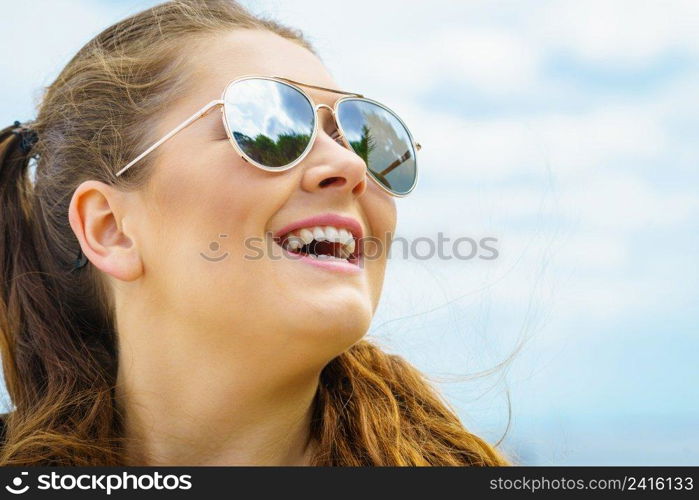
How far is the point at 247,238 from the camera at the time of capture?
132 inches

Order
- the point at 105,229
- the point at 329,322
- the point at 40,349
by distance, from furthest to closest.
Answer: the point at 40,349 → the point at 105,229 → the point at 329,322

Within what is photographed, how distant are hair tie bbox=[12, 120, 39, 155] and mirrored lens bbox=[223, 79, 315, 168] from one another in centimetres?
157

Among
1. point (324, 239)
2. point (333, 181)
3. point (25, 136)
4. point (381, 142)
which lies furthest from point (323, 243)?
point (25, 136)

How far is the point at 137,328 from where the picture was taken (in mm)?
3850

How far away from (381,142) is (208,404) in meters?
1.44

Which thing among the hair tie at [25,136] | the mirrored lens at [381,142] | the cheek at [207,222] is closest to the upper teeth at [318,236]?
the cheek at [207,222]

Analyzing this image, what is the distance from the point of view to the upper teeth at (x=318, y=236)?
3402 millimetres

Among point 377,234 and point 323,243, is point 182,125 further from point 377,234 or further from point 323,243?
point 377,234

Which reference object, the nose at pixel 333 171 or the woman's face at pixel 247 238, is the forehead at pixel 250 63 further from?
the nose at pixel 333 171

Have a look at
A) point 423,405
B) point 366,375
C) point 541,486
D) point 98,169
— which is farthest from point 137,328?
point 541,486

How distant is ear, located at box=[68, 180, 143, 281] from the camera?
12.2 ft

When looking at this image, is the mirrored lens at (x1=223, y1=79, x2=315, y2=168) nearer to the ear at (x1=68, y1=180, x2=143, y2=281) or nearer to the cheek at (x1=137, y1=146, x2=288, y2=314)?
the cheek at (x1=137, y1=146, x2=288, y2=314)

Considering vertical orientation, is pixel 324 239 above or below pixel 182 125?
below

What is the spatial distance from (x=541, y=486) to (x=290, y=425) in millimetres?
1153
